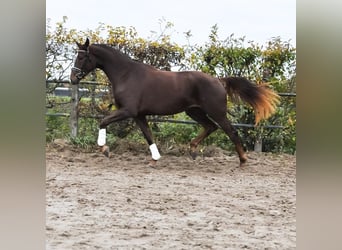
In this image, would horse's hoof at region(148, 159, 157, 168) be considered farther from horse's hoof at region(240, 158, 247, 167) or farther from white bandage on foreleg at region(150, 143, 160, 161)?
horse's hoof at region(240, 158, 247, 167)

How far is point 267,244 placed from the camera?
5.94 feet

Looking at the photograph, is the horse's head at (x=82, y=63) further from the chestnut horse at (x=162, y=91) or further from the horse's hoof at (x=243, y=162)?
the horse's hoof at (x=243, y=162)

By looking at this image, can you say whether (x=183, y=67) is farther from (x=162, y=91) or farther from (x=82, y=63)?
(x=82, y=63)

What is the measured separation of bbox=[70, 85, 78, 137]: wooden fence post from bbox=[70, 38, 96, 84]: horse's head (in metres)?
0.62

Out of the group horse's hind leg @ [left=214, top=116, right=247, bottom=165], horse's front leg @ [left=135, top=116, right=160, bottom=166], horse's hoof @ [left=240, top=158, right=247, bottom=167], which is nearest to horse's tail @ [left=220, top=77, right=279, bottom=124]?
horse's hind leg @ [left=214, top=116, right=247, bottom=165]

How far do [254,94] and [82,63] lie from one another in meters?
1.15

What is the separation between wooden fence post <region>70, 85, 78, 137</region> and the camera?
3625mm

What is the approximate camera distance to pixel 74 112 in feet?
12.1

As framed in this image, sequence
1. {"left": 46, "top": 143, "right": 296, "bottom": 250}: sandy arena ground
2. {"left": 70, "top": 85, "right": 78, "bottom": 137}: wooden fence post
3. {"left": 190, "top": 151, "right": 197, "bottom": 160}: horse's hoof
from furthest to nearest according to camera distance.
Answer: {"left": 70, "top": 85, "right": 78, "bottom": 137}: wooden fence post < {"left": 190, "top": 151, "right": 197, "bottom": 160}: horse's hoof < {"left": 46, "top": 143, "right": 296, "bottom": 250}: sandy arena ground

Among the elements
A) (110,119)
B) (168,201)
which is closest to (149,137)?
(110,119)

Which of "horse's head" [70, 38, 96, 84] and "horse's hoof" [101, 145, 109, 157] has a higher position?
"horse's head" [70, 38, 96, 84]

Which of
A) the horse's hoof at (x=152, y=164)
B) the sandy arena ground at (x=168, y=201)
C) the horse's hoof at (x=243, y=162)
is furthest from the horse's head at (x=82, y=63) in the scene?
the horse's hoof at (x=243, y=162)
